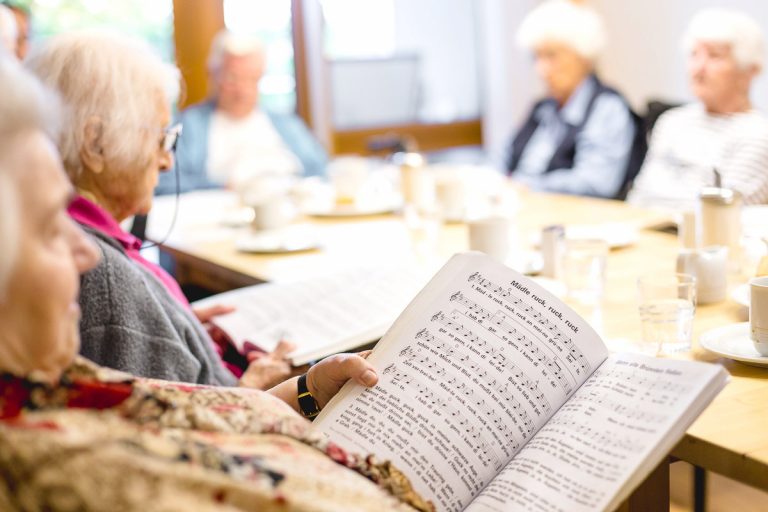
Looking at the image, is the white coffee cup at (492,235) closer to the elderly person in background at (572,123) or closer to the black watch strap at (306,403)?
the black watch strap at (306,403)

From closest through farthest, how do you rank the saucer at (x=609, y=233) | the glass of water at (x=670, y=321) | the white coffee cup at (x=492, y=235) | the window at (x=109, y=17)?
1. the glass of water at (x=670, y=321)
2. the white coffee cup at (x=492, y=235)
3. the saucer at (x=609, y=233)
4. the window at (x=109, y=17)

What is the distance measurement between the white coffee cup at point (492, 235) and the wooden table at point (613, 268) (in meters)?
0.18

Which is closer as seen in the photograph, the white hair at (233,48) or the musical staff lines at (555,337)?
the musical staff lines at (555,337)

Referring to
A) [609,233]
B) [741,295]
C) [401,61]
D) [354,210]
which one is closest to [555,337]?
[741,295]

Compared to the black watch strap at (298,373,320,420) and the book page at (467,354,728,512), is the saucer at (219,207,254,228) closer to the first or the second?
the black watch strap at (298,373,320,420)

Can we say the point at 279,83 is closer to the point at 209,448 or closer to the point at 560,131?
the point at 560,131

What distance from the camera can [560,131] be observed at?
388 centimetres

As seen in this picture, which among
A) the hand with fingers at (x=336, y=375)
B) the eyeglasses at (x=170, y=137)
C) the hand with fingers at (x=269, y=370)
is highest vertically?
the eyeglasses at (x=170, y=137)

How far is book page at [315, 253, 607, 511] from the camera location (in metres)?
1.03

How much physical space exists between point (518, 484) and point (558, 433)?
79 millimetres

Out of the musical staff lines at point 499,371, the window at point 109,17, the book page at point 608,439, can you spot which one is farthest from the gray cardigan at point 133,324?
the window at point 109,17

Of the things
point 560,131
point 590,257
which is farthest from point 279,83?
point 590,257

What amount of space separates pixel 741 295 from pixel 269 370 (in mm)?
778

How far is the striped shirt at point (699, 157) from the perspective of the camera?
2.74 meters
